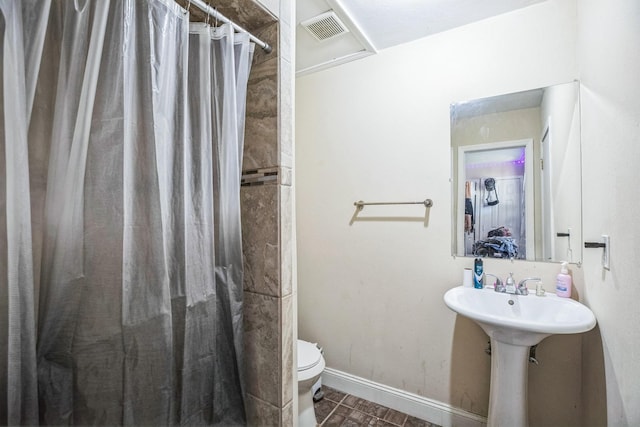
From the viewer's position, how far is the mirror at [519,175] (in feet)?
4.85

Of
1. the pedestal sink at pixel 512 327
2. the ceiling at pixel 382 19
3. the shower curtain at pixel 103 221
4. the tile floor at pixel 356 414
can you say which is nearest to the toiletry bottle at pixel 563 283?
the pedestal sink at pixel 512 327

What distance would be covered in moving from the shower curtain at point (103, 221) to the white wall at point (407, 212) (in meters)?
1.28

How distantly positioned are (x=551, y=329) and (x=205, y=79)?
4.97ft

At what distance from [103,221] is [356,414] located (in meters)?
1.83

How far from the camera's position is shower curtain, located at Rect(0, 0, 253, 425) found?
582 millimetres

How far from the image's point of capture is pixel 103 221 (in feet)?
2.29

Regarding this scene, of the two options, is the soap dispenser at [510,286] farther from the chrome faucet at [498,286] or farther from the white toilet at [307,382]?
the white toilet at [307,382]

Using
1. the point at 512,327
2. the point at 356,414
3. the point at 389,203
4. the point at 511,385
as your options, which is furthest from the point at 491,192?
the point at 356,414

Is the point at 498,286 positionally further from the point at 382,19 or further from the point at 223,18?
the point at 223,18

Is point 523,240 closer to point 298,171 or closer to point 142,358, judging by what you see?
point 298,171

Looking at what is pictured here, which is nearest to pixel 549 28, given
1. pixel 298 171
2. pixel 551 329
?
pixel 551 329

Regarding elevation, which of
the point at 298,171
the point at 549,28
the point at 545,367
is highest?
the point at 549,28

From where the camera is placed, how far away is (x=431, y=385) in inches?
69.6

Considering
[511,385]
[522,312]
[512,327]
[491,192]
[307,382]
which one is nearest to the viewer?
[512,327]
